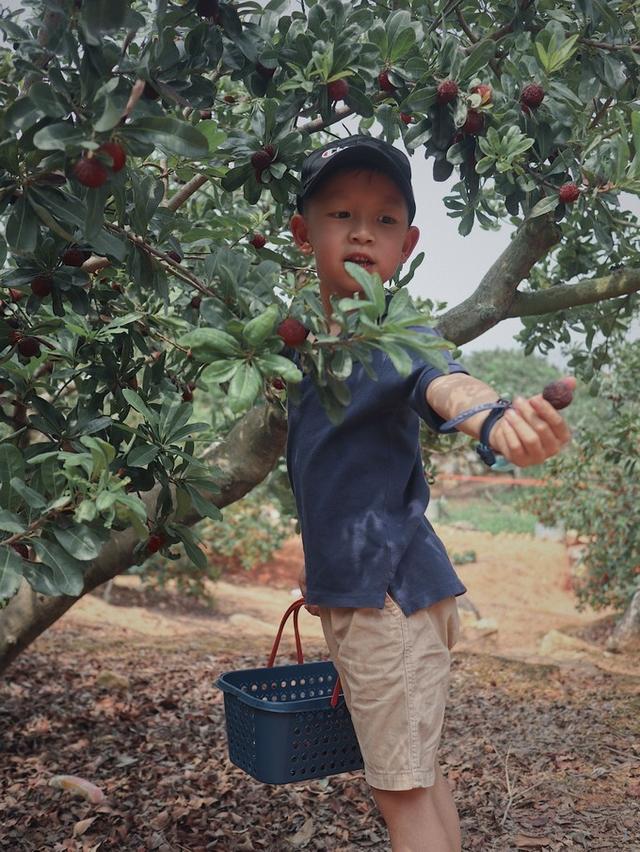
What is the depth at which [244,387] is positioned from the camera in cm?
126

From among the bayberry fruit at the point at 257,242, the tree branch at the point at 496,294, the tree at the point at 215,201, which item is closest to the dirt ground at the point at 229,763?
the tree at the point at 215,201

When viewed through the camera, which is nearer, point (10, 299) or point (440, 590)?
point (440, 590)

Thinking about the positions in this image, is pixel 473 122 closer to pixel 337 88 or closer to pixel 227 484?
pixel 337 88

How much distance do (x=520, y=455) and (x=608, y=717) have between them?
123 inches

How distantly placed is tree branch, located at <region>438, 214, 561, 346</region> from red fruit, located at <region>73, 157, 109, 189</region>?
5.87ft

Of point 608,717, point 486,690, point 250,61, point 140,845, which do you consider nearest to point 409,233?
point 250,61

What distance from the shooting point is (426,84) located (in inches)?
82.2

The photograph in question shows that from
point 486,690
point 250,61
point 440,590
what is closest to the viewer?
point 440,590

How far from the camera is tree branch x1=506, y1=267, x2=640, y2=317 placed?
2971 mm

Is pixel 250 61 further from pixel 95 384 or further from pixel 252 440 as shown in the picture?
pixel 252 440

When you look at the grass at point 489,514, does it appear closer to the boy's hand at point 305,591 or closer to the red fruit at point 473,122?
the boy's hand at point 305,591

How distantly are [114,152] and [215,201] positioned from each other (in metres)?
1.77

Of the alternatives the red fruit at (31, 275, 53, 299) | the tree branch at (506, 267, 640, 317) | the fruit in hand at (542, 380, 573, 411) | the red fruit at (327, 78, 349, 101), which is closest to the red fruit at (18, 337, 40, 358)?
the red fruit at (31, 275, 53, 299)

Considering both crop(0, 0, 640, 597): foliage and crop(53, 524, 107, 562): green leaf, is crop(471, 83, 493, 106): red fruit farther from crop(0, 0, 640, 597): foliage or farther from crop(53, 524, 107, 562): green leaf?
crop(53, 524, 107, 562): green leaf
